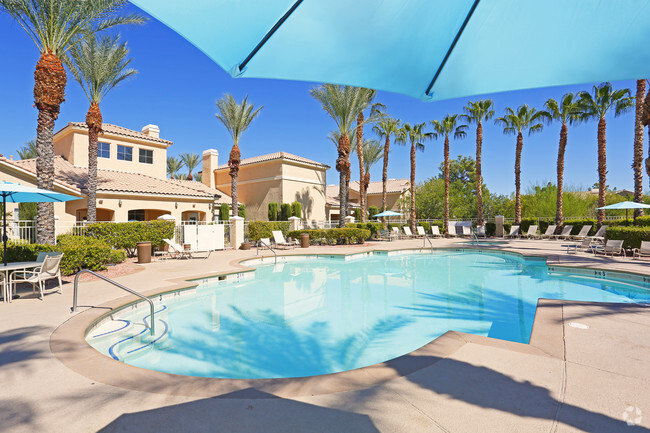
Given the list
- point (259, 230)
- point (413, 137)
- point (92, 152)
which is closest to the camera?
A: point (92, 152)

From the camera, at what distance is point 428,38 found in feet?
7.93

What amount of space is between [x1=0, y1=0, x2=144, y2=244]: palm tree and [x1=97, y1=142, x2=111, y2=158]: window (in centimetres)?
1338

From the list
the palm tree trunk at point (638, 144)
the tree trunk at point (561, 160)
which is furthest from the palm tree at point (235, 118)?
the palm tree trunk at point (638, 144)

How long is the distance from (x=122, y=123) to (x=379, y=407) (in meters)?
29.6

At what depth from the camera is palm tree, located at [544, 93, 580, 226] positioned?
82.3 feet

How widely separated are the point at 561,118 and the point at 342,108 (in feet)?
55.3

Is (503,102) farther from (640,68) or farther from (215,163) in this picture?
(640,68)

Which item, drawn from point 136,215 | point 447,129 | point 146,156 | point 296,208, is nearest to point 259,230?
point 296,208

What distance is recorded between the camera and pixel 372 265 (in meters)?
14.8

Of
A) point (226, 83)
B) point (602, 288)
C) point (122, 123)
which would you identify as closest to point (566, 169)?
point (602, 288)

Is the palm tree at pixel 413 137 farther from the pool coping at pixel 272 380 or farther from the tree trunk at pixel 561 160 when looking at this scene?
the pool coping at pixel 272 380

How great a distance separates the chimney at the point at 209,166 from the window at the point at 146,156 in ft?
27.7

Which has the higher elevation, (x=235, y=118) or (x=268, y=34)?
(x=235, y=118)

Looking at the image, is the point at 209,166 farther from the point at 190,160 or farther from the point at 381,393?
the point at 381,393
